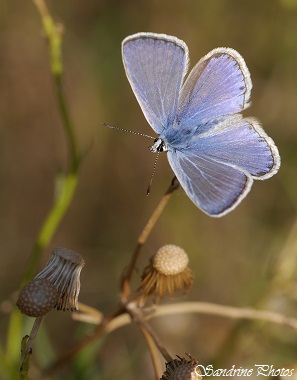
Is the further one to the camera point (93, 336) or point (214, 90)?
point (214, 90)

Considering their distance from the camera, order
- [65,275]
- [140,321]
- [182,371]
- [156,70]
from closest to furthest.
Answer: [182,371] → [65,275] → [140,321] → [156,70]

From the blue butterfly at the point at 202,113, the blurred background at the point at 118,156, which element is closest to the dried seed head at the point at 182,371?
the blue butterfly at the point at 202,113

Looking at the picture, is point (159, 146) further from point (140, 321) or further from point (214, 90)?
point (140, 321)

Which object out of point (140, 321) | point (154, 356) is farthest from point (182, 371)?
point (140, 321)

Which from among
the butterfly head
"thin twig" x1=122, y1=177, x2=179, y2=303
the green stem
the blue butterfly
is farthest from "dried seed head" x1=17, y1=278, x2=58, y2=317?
the butterfly head

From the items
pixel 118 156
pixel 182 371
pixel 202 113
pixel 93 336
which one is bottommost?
pixel 93 336

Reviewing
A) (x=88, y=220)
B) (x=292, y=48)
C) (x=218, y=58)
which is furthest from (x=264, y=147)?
(x=88, y=220)

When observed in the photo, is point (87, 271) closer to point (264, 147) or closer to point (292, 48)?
point (292, 48)

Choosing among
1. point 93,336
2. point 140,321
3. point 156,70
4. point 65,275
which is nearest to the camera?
point 65,275

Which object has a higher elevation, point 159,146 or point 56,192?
point 159,146
